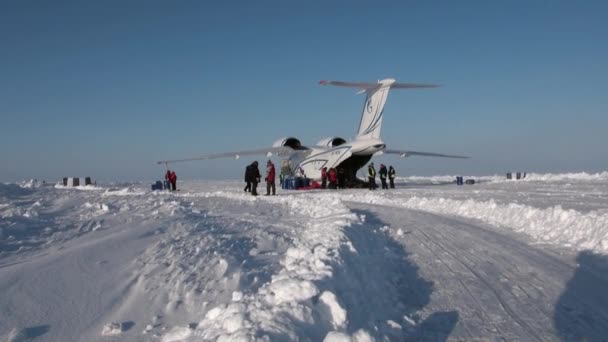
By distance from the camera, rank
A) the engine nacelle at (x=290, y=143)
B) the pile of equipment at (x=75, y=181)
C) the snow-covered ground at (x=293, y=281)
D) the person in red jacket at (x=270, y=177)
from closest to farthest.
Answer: the snow-covered ground at (x=293, y=281), the person in red jacket at (x=270, y=177), the engine nacelle at (x=290, y=143), the pile of equipment at (x=75, y=181)

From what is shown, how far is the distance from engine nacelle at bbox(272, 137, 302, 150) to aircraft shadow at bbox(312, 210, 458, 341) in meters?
25.2

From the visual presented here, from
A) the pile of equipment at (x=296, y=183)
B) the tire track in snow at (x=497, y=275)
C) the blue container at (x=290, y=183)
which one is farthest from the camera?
the blue container at (x=290, y=183)

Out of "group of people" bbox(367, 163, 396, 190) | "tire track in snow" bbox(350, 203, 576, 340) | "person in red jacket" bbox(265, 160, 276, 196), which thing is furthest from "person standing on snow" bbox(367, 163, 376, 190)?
"tire track in snow" bbox(350, 203, 576, 340)

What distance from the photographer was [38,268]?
4.96 meters

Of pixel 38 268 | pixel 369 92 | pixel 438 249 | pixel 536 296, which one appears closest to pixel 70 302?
Result: pixel 38 268

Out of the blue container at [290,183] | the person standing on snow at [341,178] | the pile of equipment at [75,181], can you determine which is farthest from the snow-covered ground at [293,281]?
the pile of equipment at [75,181]

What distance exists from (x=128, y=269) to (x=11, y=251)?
2.57 m

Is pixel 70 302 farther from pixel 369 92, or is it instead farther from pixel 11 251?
pixel 369 92

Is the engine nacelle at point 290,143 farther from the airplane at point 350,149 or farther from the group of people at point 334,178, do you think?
the group of people at point 334,178

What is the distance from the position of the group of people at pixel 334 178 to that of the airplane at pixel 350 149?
291mm

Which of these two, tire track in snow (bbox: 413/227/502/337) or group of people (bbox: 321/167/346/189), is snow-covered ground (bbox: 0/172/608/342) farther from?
group of people (bbox: 321/167/346/189)

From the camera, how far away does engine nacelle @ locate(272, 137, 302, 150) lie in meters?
31.8

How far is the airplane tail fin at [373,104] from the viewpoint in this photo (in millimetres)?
25047

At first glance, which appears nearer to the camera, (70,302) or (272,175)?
(70,302)
